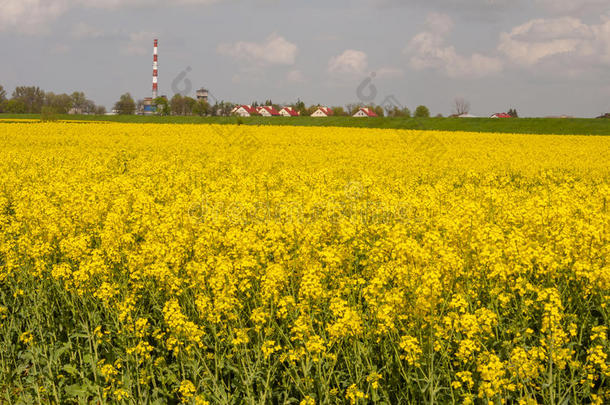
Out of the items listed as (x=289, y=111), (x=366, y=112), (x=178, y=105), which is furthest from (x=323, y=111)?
(x=178, y=105)

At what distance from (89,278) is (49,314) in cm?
87

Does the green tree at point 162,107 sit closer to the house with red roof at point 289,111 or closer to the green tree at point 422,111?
the green tree at point 422,111

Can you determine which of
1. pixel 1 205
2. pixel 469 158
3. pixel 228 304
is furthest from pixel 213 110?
pixel 228 304

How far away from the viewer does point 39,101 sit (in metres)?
135

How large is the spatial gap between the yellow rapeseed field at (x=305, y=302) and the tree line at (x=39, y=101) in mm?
124981

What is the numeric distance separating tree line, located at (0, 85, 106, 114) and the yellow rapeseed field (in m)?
125

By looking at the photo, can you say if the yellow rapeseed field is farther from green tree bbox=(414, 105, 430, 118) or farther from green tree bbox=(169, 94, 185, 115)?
green tree bbox=(414, 105, 430, 118)

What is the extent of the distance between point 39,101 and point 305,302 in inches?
6162

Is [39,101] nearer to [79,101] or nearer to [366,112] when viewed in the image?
[79,101]

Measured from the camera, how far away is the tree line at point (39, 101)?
118 m

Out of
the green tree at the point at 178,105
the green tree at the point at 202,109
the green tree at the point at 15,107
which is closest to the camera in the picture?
the green tree at the point at 202,109

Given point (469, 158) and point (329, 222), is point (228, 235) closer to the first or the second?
point (329, 222)

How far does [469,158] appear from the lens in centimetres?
1833

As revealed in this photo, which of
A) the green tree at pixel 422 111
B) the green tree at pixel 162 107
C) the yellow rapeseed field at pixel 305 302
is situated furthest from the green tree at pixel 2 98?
the yellow rapeseed field at pixel 305 302
